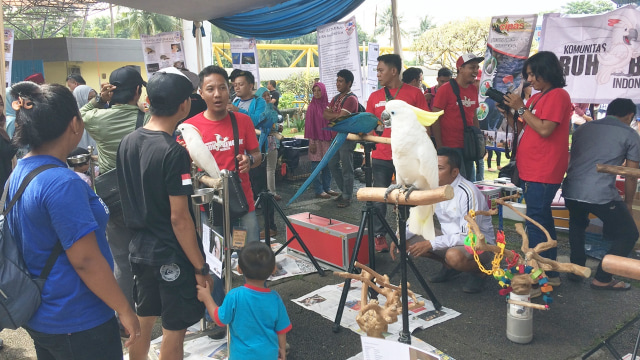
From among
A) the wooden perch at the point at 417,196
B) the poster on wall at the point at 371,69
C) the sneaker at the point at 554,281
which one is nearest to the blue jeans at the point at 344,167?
the poster on wall at the point at 371,69

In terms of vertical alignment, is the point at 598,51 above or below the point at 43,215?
above

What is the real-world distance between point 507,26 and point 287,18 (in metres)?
2.58

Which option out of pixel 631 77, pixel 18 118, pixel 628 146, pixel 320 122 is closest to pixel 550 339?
pixel 628 146

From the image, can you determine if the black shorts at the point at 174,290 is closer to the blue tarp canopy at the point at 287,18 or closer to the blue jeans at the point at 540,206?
the blue jeans at the point at 540,206

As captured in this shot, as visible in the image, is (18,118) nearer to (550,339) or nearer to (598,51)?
(550,339)

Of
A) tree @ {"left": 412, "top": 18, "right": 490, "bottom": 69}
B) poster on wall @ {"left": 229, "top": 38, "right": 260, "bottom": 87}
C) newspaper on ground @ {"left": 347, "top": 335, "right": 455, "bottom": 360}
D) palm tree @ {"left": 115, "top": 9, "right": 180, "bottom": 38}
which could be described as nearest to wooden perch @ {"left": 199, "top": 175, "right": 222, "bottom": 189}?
newspaper on ground @ {"left": 347, "top": 335, "right": 455, "bottom": 360}

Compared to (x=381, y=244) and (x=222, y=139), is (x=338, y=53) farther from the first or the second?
(x=222, y=139)

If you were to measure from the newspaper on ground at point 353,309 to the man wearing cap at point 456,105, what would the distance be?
1572 millimetres

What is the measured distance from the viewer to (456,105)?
417 cm

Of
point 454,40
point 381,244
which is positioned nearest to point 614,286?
point 381,244

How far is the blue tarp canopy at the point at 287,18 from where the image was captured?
5.22 metres

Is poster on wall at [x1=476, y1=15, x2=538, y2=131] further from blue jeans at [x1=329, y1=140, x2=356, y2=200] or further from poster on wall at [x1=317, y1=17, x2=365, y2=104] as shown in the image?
blue jeans at [x1=329, y1=140, x2=356, y2=200]

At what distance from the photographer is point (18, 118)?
150cm

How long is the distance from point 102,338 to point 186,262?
472 millimetres
